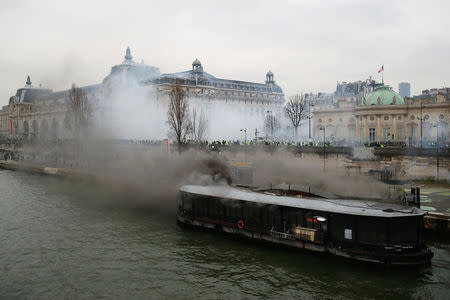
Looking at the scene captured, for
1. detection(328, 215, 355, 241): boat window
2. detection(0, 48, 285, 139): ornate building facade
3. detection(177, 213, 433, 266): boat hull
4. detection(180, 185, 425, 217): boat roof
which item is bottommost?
detection(177, 213, 433, 266): boat hull

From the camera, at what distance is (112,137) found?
60.3 metres

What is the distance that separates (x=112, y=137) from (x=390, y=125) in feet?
133

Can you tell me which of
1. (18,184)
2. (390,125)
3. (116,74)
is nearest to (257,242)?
(18,184)

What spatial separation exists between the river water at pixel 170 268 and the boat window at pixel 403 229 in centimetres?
145

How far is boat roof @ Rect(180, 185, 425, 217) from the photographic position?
676 inches

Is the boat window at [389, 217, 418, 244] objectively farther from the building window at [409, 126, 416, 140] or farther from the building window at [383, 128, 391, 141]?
the building window at [409, 126, 416, 140]

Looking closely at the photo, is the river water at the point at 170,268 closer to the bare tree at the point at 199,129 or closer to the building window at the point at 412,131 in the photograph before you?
the bare tree at the point at 199,129

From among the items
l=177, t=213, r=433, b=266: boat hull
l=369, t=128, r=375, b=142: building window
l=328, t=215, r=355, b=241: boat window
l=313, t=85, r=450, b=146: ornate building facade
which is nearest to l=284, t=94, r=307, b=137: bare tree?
l=313, t=85, r=450, b=146: ornate building facade

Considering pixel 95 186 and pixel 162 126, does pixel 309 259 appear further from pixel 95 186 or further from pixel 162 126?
pixel 162 126

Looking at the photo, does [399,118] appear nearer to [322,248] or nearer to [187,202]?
[187,202]

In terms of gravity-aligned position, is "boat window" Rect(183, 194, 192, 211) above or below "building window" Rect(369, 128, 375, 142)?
below

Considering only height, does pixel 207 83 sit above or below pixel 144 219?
above

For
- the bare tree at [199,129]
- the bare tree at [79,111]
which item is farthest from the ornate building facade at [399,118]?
the bare tree at [79,111]

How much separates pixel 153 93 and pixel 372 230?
225 ft
